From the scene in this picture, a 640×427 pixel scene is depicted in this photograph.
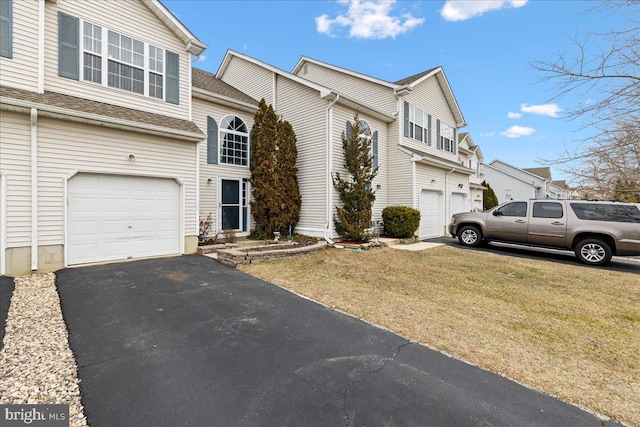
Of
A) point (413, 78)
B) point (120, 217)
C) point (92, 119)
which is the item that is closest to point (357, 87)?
point (413, 78)

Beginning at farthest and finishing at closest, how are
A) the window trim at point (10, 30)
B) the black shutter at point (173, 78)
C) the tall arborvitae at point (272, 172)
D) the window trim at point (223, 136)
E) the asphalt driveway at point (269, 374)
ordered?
the window trim at point (223, 136) < the tall arborvitae at point (272, 172) < the black shutter at point (173, 78) < the window trim at point (10, 30) < the asphalt driveway at point (269, 374)

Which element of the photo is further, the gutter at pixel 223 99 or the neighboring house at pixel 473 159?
the neighboring house at pixel 473 159

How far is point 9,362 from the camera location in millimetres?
2977

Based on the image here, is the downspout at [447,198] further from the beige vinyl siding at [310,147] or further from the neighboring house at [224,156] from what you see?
the neighboring house at [224,156]

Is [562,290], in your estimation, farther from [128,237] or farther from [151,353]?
[128,237]


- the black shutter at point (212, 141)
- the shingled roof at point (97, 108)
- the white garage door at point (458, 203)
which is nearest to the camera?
the shingled roof at point (97, 108)

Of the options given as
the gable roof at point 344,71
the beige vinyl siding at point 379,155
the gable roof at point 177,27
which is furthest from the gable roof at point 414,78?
the gable roof at point 177,27

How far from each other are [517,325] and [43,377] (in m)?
5.74

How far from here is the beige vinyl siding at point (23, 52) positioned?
6391 mm

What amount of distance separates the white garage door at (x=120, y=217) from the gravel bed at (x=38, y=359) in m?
2.52

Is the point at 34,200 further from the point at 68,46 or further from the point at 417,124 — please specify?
the point at 417,124

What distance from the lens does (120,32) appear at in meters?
8.07

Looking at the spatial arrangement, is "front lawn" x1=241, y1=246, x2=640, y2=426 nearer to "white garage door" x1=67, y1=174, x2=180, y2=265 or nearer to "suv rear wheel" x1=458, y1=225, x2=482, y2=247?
"suv rear wheel" x1=458, y1=225, x2=482, y2=247

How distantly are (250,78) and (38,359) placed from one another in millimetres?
13839
